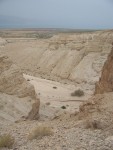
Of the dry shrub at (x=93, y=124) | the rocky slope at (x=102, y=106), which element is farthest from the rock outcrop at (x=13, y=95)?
the dry shrub at (x=93, y=124)

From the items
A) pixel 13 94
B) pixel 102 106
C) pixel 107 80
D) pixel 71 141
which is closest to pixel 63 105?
pixel 13 94

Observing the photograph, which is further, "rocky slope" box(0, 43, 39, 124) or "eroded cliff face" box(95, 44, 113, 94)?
"rocky slope" box(0, 43, 39, 124)

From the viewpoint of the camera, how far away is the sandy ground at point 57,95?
29458mm

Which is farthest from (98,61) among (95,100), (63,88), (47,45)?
(95,100)

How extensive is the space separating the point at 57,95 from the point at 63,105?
5629 millimetres

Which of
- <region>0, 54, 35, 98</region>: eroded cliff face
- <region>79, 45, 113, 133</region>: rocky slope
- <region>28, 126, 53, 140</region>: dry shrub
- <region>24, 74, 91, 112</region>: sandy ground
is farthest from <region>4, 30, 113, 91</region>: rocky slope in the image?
<region>28, 126, 53, 140</region>: dry shrub

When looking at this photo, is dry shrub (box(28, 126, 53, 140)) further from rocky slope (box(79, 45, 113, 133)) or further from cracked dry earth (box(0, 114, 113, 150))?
rocky slope (box(79, 45, 113, 133))

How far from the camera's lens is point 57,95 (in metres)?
34.7

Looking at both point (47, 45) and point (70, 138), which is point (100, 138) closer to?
point (70, 138)

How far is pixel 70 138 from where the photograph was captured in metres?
9.62

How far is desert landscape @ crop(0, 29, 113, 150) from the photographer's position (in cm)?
974

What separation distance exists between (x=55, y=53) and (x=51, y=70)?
553 cm

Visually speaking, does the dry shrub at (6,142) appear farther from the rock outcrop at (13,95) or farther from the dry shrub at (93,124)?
the rock outcrop at (13,95)

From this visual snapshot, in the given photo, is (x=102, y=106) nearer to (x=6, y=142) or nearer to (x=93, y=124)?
(x=93, y=124)
